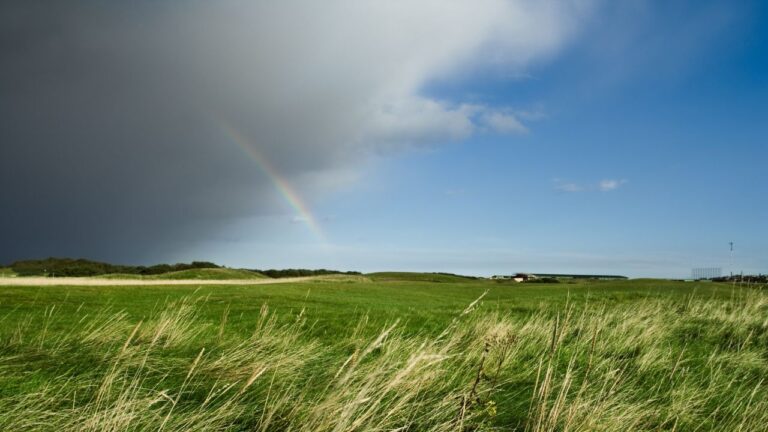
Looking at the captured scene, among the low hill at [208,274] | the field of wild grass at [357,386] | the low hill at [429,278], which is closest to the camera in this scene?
A: the field of wild grass at [357,386]

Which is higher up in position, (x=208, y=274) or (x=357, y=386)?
(x=208, y=274)

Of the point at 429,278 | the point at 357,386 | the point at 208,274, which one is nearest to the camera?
the point at 357,386

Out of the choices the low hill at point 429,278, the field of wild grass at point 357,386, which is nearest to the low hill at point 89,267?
the low hill at point 429,278

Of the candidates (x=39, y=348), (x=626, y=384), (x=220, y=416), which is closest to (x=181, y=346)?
(x=39, y=348)

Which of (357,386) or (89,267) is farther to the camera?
(89,267)

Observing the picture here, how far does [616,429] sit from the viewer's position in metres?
4.56

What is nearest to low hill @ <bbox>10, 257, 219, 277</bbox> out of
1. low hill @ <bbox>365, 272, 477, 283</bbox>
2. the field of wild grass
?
low hill @ <bbox>365, 272, 477, 283</bbox>

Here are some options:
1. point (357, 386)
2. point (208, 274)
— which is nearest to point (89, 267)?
point (208, 274)

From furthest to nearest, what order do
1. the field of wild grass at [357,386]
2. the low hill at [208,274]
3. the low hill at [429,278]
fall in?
1. the low hill at [429,278]
2. the low hill at [208,274]
3. the field of wild grass at [357,386]

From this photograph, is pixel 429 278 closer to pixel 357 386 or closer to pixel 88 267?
pixel 88 267

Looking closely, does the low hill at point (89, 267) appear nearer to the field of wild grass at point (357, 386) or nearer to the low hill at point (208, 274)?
the low hill at point (208, 274)

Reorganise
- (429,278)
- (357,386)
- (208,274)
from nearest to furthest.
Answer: (357,386)
(208,274)
(429,278)

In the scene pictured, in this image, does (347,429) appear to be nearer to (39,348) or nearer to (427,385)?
(427,385)

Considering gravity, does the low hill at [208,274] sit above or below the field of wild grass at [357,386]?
above
